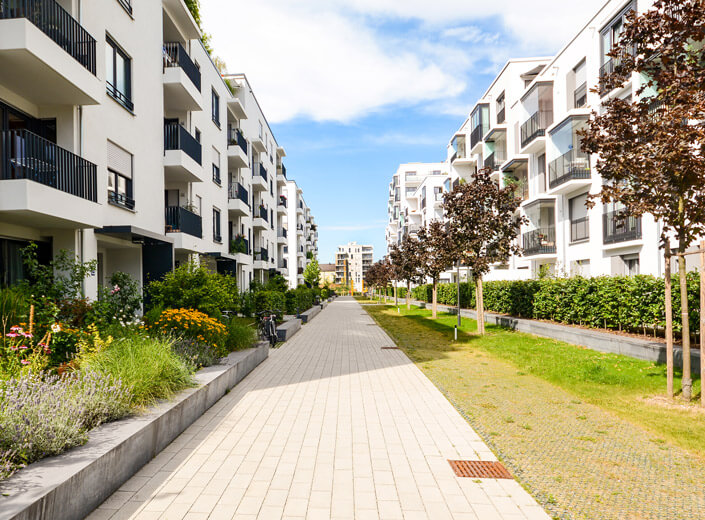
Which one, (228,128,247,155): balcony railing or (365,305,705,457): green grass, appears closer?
(365,305,705,457): green grass

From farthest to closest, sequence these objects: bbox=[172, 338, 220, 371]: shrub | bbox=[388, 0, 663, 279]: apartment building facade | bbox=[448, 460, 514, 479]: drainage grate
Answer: bbox=[388, 0, 663, 279]: apartment building facade
bbox=[172, 338, 220, 371]: shrub
bbox=[448, 460, 514, 479]: drainage grate

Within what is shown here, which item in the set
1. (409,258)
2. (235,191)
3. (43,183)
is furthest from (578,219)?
(43,183)

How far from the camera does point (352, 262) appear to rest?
18750cm

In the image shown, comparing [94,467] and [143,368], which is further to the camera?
[143,368]

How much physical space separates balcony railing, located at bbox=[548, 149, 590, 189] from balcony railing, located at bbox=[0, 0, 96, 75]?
20643 millimetres

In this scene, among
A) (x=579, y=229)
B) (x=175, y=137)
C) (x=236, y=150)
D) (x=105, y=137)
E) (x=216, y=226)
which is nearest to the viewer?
(x=105, y=137)

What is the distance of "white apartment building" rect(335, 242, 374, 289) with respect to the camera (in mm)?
181875

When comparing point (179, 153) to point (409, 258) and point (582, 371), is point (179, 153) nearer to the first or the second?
point (582, 371)

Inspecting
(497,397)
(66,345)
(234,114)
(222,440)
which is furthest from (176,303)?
(234,114)

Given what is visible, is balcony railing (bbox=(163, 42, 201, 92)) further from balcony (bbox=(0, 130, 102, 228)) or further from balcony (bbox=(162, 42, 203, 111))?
balcony (bbox=(0, 130, 102, 228))

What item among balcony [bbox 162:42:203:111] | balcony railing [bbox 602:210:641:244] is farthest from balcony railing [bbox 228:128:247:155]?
balcony railing [bbox 602:210:641:244]

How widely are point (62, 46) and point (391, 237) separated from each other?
9353 cm

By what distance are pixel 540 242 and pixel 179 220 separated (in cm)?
1986

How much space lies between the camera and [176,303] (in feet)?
37.0
